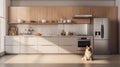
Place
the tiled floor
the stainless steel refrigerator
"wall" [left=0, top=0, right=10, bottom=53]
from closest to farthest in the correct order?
the tiled floor → "wall" [left=0, top=0, right=10, bottom=53] → the stainless steel refrigerator

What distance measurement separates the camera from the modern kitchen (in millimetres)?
10859

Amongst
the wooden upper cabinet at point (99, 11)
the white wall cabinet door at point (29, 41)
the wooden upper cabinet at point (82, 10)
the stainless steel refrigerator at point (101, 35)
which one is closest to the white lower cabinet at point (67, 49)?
the stainless steel refrigerator at point (101, 35)

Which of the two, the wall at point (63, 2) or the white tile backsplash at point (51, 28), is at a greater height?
the wall at point (63, 2)

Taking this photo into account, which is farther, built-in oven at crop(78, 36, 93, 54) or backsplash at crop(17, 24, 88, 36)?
backsplash at crop(17, 24, 88, 36)

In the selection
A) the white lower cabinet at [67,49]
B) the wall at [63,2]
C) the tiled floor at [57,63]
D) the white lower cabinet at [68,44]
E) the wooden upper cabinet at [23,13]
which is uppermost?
the wall at [63,2]

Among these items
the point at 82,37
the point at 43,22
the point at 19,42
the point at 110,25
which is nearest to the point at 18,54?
the point at 19,42

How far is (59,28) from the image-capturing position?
1170 centimetres

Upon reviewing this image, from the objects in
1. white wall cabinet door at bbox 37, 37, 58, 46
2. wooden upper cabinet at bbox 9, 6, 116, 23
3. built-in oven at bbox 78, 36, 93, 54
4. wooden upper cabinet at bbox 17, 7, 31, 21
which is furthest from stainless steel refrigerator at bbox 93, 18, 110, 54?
wooden upper cabinet at bbox 17, 7, 31, 21

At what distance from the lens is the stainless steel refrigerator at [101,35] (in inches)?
434

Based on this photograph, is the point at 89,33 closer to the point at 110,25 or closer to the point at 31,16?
the point at 110,25

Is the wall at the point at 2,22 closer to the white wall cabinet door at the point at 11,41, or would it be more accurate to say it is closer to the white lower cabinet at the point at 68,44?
the white wall cabinet door at the point at 11,41

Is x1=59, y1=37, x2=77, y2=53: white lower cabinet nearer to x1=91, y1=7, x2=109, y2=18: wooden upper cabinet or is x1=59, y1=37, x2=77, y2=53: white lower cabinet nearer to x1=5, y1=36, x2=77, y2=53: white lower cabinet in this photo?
x1=5, y1=36, x2=77, y2=53: white lower cabinet

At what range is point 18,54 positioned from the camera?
35.6 ft

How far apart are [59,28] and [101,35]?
1881 mm
